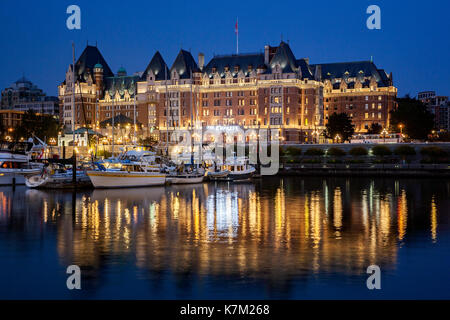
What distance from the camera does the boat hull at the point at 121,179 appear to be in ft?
169

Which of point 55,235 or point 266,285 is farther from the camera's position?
point 55,235

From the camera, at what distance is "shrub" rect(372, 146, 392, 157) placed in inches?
3268

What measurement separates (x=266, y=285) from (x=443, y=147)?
72980 millimetres

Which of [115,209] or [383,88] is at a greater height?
[383,88]

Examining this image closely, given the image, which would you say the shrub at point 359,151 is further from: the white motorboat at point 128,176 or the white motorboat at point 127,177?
the white motorboat at point 127,177

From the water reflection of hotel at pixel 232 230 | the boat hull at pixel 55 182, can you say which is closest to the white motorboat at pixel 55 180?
the boat hull at pixel 55 182

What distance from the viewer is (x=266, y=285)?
688 inches

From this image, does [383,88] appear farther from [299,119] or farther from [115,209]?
[115,209]

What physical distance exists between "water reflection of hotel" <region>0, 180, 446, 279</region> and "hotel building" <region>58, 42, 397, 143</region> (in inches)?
2434

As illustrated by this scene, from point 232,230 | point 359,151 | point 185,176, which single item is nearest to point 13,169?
point 185,176

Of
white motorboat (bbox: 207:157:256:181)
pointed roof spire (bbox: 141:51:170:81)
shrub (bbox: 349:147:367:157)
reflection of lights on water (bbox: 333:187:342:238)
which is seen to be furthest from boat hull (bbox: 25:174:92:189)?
pointed roof spire (bbox: 141:51:170:81)

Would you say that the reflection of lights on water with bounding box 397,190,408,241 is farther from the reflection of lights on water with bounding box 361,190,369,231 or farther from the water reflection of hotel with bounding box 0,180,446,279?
the reflection of lights on water with bounding box 361,190,369,231

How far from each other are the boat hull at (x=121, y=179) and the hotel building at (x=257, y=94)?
49.3 metres

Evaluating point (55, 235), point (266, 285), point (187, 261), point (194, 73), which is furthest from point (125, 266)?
point (194, 73)
